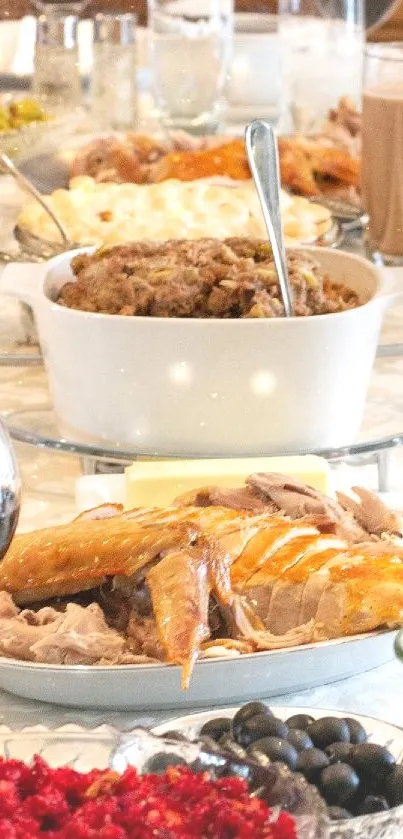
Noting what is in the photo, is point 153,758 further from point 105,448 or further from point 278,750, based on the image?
point 105,448

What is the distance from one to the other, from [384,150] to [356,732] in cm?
125

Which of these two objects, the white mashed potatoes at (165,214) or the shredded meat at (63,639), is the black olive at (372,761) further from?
the white mashed potatoes at (165,214)

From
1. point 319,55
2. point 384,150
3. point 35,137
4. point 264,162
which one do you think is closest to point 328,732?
point 264,162

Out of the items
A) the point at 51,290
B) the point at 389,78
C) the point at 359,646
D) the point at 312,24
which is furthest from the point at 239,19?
the point at 359,646

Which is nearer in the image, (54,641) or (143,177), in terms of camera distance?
(54,641)

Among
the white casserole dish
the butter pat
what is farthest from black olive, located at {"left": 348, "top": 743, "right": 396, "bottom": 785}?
the white casserole dish

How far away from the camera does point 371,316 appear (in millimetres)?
1155

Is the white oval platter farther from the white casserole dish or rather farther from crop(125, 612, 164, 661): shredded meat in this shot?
the white casserole dish

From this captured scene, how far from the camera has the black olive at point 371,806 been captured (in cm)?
63

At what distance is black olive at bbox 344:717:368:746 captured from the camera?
70 centimetres

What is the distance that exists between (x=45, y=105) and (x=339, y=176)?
83 centimetres

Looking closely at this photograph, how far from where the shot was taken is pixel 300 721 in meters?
0.71

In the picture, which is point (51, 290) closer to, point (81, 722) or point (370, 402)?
point (370, 402)

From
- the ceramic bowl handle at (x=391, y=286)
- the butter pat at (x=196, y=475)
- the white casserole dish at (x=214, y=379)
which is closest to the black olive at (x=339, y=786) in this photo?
the butter pat at (x=196, y=475)
